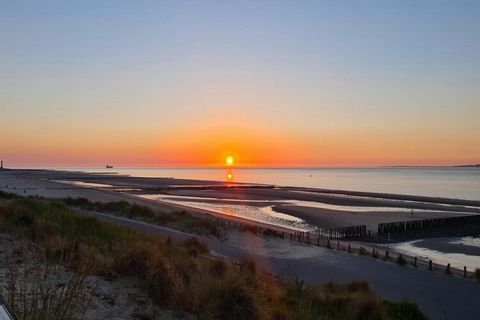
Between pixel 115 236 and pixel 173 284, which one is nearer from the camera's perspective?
pixel 173 284

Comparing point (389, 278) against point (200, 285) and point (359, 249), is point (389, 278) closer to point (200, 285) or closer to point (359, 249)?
point (359, 249)

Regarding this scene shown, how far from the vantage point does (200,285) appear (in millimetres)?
8086

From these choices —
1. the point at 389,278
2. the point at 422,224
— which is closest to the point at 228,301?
the point at 389,278

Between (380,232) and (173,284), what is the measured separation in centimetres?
3292

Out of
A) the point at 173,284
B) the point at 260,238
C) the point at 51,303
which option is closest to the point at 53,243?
the point at 173,284

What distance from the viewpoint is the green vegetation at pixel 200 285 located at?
7.68m

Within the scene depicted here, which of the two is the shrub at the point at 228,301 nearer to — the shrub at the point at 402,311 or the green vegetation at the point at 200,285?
the green vegetation at the point at 200,285

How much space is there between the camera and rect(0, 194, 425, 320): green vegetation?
25.2 ft

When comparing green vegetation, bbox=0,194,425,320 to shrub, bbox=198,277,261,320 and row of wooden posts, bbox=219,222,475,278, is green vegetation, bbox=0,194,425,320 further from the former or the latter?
row of wooden posts, bbox=219,222,475,278

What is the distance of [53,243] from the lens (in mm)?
9523

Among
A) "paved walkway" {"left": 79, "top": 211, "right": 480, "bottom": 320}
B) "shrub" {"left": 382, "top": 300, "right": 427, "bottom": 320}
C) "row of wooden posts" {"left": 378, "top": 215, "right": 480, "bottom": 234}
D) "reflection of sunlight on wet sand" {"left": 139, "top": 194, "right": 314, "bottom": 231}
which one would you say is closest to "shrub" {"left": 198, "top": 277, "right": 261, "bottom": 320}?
"shrub" {"left": 382, "top": 300, "right": 427, "bottom": 320}

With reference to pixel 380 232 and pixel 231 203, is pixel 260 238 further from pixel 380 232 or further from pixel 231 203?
pixel 231 203

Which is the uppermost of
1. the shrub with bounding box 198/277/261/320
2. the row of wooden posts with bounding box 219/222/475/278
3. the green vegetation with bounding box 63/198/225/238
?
the shrub with bounding box 198/277/261/320

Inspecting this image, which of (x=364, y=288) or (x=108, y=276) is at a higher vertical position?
(x=108, y=276)
